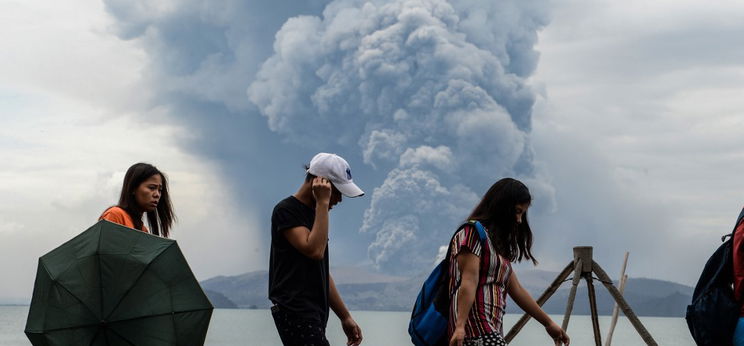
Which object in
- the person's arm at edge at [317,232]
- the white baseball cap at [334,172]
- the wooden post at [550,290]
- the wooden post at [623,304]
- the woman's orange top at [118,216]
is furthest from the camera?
the wooden post at [623,304]

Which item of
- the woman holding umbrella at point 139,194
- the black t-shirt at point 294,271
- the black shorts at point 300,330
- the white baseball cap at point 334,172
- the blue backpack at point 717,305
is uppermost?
the woman holding umbrella at point 139,194

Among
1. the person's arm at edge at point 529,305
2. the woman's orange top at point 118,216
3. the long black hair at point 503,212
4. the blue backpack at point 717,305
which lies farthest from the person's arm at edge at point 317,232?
the blue backpack at point 717,305

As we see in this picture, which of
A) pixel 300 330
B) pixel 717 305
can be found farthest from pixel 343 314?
pixel 717 305

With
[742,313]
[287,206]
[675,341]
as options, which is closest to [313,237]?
[287,206]

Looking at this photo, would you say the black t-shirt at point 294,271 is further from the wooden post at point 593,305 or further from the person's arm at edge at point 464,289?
the wooden post at point 593,305

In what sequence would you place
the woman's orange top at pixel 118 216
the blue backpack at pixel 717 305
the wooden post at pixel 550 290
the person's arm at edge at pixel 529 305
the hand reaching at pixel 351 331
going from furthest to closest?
the wooden post at pixel 550 290 → the person's arm at edge at pixel 529 305 → the hand reaching at pixel 351 331 → the woman's orange top at pixel 118 216 → the blue backpack at pixel 717 305

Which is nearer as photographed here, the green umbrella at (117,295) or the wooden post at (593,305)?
the green umbrella at (117,295)

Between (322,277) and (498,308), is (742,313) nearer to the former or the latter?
(498,308)

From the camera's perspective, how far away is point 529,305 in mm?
5621

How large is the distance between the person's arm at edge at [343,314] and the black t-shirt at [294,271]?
0.16 meters

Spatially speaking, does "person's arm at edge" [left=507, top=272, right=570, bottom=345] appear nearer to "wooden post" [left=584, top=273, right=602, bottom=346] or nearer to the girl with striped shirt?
the girl with striped shirt

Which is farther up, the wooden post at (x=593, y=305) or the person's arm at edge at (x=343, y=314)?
the wooden post at (x=593, y=305)

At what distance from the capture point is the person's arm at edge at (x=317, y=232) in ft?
15.8

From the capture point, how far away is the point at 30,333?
4984 millimetres
